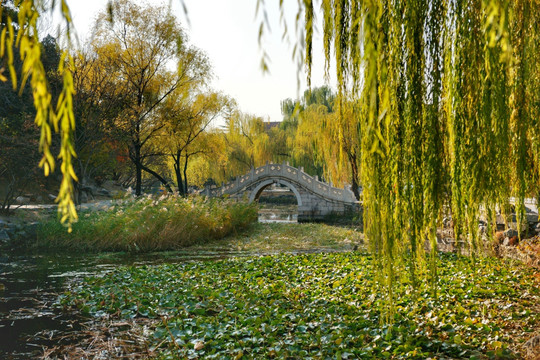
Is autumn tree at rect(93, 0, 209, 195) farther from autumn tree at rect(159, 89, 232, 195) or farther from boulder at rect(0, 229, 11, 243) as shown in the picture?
boulder at rect(0, 229, 11, 243)

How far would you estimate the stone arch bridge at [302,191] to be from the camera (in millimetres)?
22302

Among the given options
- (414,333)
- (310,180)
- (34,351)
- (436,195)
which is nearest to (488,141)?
(436,195)

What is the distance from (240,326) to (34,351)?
191 cm

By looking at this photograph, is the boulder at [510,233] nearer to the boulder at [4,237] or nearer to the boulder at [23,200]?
the boulder at [4,237]

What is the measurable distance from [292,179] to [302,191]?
0.83 meters

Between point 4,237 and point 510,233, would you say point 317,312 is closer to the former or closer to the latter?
point 510,233

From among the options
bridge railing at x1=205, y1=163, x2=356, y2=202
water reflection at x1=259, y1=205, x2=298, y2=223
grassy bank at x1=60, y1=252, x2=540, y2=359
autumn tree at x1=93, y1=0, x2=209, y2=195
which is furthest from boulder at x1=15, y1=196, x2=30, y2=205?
grassy bank at x1=60, y1=252, x2=540, y2=359

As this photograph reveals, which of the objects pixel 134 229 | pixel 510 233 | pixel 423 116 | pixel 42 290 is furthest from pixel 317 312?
pixel 134 229

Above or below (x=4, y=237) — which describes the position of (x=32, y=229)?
above

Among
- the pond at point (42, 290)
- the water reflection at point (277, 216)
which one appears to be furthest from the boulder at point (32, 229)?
the water reflection at point (277, 216)

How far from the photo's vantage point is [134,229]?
11352 millimetres

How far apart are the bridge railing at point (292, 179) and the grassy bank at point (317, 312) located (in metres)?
15.0

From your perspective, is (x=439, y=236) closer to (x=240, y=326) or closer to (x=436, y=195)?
(x=240, y=326)

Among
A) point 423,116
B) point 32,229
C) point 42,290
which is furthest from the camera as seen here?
point 32,229
